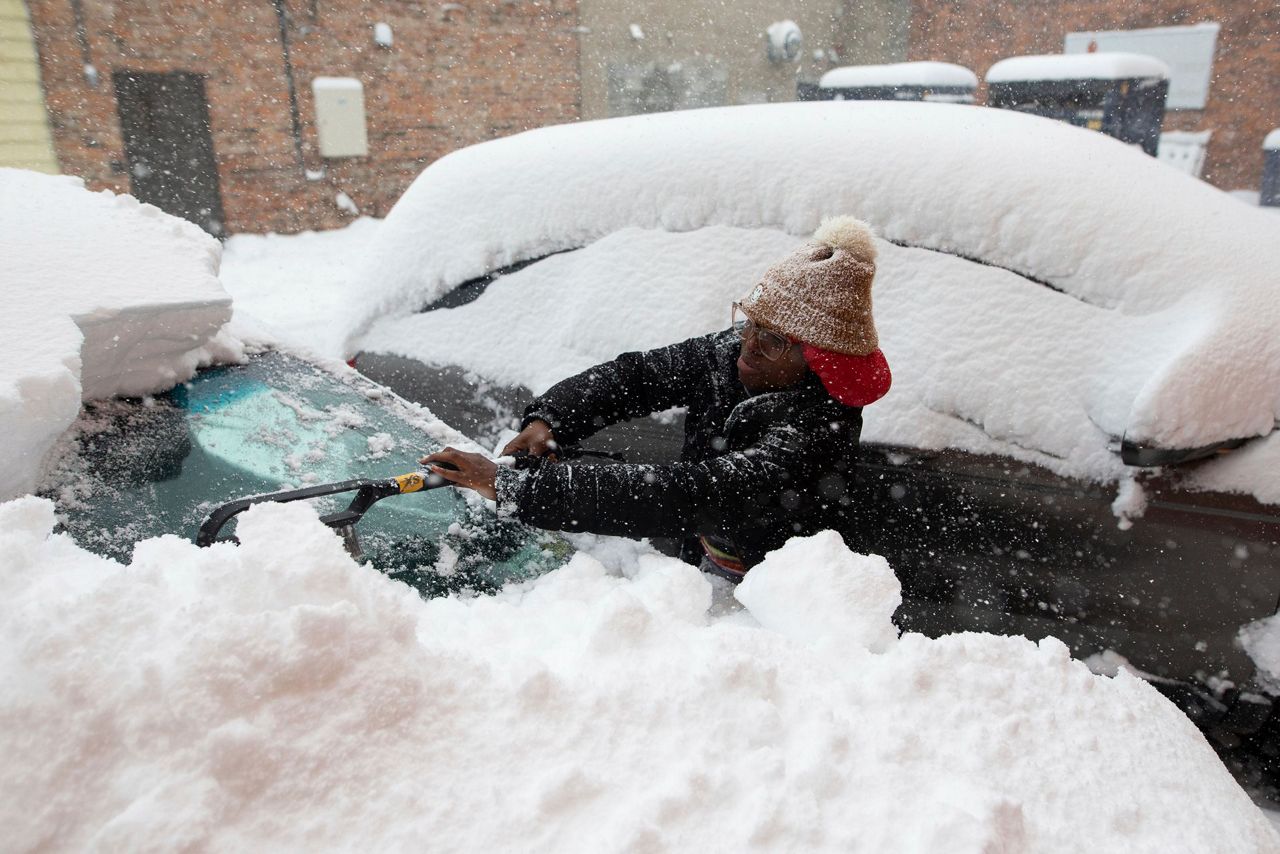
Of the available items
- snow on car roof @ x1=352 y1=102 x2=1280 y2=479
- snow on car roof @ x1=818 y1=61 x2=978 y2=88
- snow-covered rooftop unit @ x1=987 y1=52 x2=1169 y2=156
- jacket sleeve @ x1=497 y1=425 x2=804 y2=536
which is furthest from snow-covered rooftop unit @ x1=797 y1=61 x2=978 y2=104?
jacket sleeve @ x1=497 y1=425 x2=804 y2=536

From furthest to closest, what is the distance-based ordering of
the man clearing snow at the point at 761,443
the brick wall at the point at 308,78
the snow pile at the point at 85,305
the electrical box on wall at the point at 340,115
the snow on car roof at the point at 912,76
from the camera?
the snow on car roof at the point at 912,76, the electrical box on wall at the point at 340,115, the brick wall at the point at 308,78, the man clearing snow at the point at 761,443, the snow pile at the point at 85,305

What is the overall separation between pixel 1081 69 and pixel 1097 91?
300 mm

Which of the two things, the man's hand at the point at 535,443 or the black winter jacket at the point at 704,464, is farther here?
the man's hand at the point at 535,443

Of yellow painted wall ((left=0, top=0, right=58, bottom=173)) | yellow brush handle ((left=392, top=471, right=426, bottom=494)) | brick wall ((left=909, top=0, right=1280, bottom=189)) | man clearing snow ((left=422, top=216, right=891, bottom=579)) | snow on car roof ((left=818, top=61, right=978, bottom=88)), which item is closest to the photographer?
yellow brush handle ((left=392, top=471, right=426, bottom=494))

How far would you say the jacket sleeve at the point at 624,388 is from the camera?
237cm

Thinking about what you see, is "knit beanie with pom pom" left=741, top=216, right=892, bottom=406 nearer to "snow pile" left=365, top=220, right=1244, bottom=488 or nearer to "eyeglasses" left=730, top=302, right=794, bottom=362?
"eyeglasses" left=730, top=302, right=794, bottom=362

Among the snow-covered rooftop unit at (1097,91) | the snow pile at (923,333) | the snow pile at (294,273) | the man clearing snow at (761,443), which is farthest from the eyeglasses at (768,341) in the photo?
the snow-covered rooftop unit at (1097,91)

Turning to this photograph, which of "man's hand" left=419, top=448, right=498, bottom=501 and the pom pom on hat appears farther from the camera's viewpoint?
the pom pom on hat

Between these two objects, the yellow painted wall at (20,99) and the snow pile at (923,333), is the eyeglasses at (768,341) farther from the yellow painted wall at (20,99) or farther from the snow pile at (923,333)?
the yellow painted wall at (20,99)

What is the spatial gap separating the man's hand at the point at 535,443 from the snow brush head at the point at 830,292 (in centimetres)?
69

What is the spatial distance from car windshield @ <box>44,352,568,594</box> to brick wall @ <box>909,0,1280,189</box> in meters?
15.6

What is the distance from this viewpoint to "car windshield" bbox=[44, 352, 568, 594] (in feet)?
5.30

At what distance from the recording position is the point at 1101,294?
7.01ft

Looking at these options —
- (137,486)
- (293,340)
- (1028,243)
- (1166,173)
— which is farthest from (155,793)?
(1166,173)
